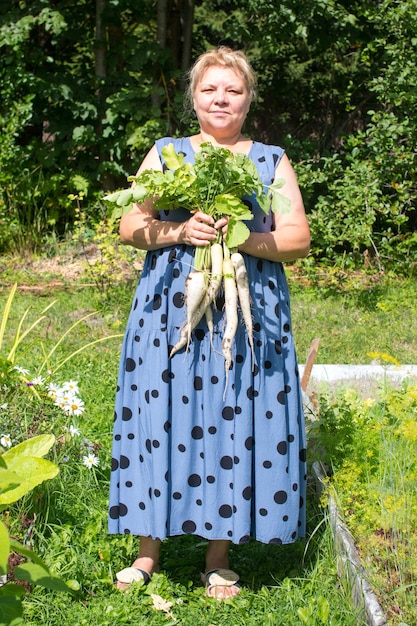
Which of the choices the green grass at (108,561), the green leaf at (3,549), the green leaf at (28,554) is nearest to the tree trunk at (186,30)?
the green grass at (108,561)

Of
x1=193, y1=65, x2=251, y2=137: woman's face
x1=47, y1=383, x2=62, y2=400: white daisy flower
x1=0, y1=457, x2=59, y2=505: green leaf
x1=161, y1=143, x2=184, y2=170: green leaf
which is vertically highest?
x1=193, y1=65, x2=251, y2=137: woman's face

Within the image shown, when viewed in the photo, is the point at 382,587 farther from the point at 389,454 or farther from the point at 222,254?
the point at 222,254

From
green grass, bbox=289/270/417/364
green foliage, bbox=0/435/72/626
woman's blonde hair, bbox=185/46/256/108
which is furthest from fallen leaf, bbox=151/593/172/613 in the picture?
green grass, bbox=289/270/417/364

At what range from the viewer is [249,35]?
7.55 metres

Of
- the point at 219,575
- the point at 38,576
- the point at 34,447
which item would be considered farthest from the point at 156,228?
the point at 38,576

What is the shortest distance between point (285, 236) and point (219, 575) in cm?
124

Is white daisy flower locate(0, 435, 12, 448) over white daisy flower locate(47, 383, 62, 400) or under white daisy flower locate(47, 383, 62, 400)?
under

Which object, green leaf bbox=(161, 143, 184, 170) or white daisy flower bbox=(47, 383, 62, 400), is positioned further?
white daisy flower bbox=(47, 383, 62, 400)

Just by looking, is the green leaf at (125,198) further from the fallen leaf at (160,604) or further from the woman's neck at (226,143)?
the fallen leaf at (160,604)

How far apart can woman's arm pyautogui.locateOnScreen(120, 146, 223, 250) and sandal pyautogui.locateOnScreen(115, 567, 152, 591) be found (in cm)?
116

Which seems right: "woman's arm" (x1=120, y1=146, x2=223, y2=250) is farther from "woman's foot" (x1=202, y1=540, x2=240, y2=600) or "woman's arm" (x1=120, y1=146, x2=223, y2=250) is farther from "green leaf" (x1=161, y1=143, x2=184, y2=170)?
"woman's foot" (x1=202, y1=540, x2=240, y2=600)

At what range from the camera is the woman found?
2695 mm

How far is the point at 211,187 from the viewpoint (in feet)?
8.33

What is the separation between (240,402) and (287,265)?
531 centimetres
